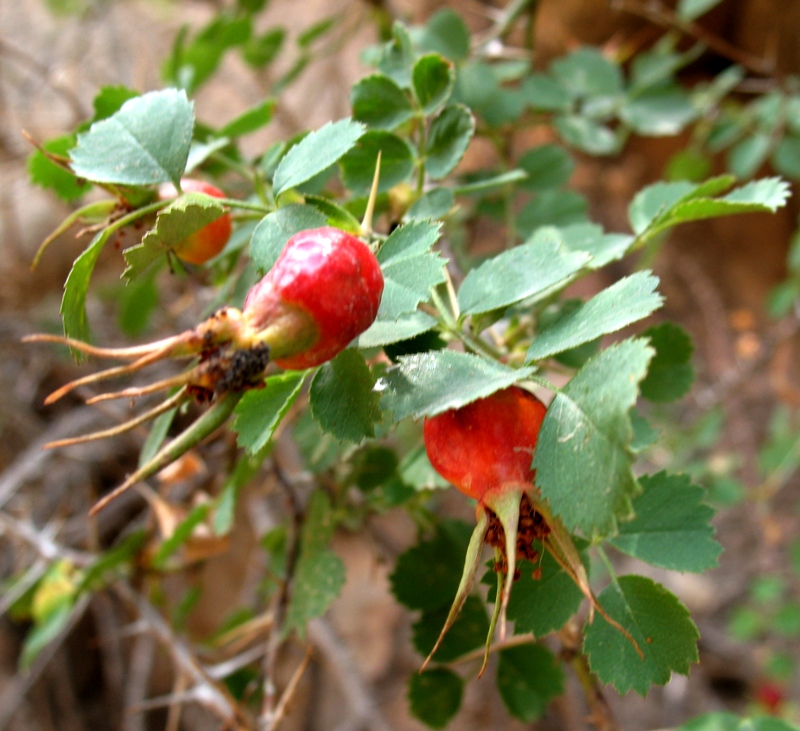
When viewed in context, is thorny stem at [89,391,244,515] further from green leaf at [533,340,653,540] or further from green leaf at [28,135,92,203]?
green leaf at [28,135,92,203]

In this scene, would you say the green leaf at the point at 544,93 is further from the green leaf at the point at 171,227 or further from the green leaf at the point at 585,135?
the green leaf at the point at 171,227

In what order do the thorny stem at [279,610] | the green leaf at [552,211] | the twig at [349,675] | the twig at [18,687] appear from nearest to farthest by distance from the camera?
the thorny stem at [279,610]
the green leaf at [552,211]
the twig at [349,675]
the twig at [18,687]

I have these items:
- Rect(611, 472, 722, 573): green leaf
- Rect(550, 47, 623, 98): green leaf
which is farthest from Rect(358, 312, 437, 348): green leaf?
Rect(550, 47, 623, 98): green leaf

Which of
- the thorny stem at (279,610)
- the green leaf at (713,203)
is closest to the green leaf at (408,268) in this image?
the green leaf at (713,203)

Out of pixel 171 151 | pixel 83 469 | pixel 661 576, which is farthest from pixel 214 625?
pixel 171 151

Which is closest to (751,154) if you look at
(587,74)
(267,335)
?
(587,74)

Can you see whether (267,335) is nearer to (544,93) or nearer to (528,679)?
(528,679)

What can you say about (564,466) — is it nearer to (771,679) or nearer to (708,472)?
(708,472)
